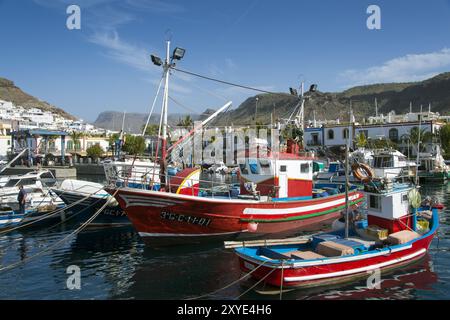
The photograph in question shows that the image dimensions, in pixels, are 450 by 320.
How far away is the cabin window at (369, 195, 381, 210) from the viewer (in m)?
14.8

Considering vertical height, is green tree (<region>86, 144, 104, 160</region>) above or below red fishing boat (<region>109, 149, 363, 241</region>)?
above

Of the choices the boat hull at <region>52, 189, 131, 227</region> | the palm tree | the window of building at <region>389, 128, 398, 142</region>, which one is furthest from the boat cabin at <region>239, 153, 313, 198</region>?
the window of building at <region>389, 128, 398, 142</region>

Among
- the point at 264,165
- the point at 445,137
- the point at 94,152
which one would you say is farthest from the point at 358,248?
the point at 94,152

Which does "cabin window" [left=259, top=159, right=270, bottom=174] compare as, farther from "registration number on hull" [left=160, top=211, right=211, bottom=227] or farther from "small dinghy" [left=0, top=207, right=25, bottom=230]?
"small dinghy" [left=0, top=207, right=25, bottom=230]

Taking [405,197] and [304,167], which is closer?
[405,197]

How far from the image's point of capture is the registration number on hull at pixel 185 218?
16.0m

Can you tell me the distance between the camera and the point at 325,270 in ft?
38.5

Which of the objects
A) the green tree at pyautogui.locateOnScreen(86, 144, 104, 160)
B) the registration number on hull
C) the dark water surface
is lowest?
the dark water surface

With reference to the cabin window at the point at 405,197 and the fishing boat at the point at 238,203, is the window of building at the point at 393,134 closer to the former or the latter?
the fishing boat at the point at 238,203

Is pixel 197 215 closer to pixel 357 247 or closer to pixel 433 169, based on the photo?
pixel 357 247

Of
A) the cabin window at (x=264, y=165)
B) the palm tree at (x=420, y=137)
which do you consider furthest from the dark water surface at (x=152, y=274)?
the palm tree at (x=420, y=137)

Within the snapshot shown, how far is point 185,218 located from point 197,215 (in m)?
0.56

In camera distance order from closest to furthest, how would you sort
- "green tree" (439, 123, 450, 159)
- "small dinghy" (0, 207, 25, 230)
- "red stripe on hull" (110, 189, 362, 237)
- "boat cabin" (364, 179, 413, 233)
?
"boat cabin" (364, 179, 413, 233) → "red stripe on hull" (110, 189, 362, 237) → "small dinghy" (0, 207, 25, 230) → "green tree" (439, 123, 450, 159)
